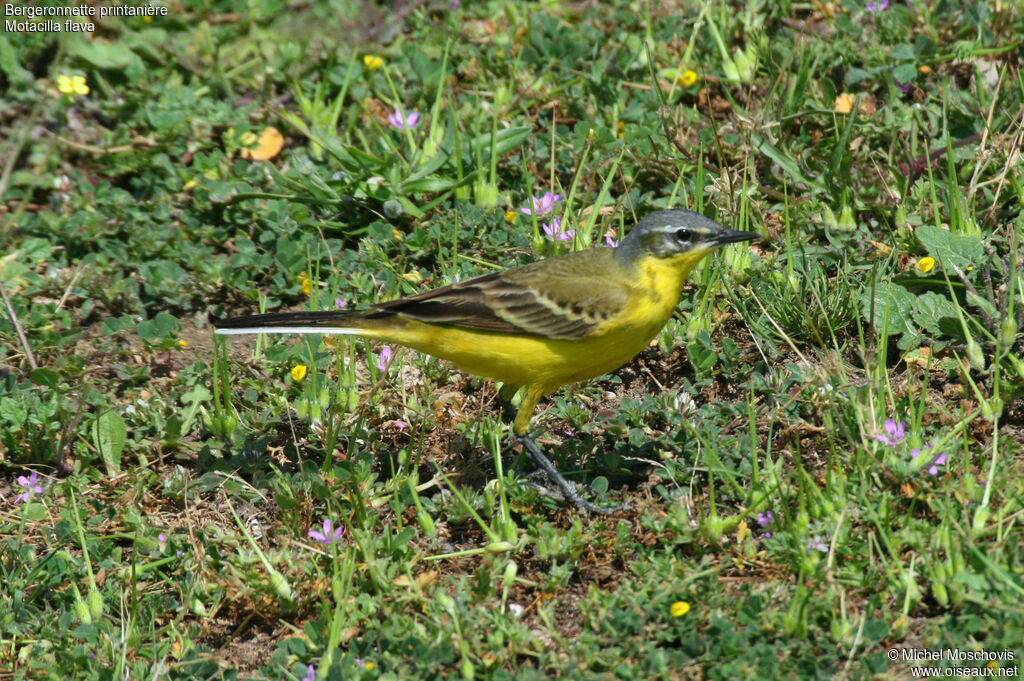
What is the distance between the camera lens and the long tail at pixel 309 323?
5.86 metres

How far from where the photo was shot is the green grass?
5.08m

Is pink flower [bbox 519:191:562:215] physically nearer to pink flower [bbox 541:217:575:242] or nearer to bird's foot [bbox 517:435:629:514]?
pink flower [bbox 541:217:575:242]

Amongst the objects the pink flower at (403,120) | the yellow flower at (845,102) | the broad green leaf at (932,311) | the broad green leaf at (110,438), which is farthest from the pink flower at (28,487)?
the yellow flower at (845,102)

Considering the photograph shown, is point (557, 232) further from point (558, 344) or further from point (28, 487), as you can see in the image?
point (28, 487)

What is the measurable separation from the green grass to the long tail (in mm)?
447

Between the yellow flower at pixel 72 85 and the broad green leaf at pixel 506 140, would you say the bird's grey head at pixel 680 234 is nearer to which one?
the broad green leaf at pixel 506 140

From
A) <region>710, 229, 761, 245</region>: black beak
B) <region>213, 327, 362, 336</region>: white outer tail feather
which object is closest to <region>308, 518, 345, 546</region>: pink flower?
<region>213, 327, 362, 336</region>: white outer tail feather

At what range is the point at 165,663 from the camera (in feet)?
17.0

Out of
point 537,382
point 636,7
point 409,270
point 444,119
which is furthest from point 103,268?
point 636,7

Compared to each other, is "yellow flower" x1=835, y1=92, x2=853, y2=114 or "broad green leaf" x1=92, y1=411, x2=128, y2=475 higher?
"yellow flower" x1=835, y1=92, x2=853, y2=114

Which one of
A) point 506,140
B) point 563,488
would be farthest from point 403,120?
point 563,488

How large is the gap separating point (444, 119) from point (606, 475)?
135 inches

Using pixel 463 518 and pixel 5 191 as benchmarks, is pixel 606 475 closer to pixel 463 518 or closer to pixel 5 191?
pixel 463 518

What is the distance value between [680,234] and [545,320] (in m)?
0.84
